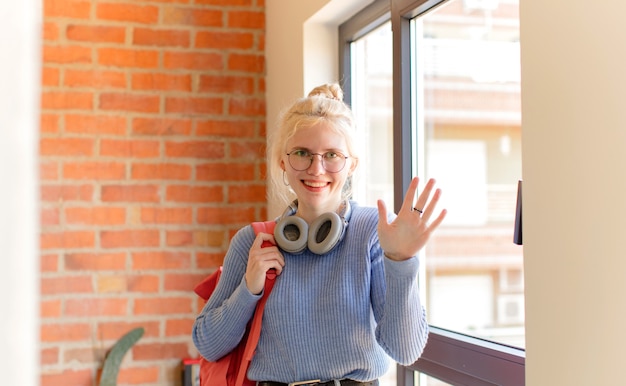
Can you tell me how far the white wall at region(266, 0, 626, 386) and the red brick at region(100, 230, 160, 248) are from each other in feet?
6.21

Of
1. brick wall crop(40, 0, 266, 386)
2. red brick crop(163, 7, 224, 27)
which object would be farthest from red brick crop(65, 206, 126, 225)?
red brick crop(163, 7, 224, 27)

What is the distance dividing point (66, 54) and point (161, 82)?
1.20 feet

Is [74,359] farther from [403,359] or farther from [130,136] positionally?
[403,359]

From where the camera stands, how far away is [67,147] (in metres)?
2.76

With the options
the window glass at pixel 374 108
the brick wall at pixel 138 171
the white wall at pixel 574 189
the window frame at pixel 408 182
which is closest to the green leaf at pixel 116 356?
the brick wall at pixel 138 171

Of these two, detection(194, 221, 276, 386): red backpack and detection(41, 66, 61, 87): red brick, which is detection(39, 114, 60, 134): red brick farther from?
detection(194, 221, 276, 386): red backpack

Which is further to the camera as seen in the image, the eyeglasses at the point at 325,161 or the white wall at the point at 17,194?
the eyeglasses at the point at 325,161

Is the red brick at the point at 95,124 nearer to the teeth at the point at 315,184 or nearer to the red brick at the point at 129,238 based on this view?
the red brick at the point at 129,238

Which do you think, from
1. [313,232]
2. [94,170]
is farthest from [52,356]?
[313,232]

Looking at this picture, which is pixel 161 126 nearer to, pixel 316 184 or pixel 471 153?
pixel 471 153

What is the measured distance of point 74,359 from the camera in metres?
2.72

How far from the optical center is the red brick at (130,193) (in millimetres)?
2791

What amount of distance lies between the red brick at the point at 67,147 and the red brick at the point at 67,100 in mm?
123

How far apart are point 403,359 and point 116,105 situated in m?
1.81
